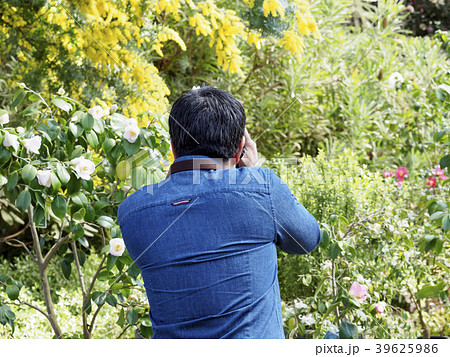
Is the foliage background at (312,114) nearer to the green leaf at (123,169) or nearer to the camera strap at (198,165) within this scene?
the green leaf at (123,169)

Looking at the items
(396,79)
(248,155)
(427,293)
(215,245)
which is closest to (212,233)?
(215,245)

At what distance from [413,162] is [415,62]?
97 centimetres

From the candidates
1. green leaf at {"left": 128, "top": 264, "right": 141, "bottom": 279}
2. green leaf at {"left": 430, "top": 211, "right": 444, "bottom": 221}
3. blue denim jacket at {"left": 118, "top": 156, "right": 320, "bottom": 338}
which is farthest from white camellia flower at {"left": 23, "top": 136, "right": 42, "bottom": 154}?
green leaf at {"left": 430, "top": 211, "right": 444, "bottom": 221}

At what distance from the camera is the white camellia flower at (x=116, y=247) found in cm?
149

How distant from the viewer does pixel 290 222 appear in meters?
1.01

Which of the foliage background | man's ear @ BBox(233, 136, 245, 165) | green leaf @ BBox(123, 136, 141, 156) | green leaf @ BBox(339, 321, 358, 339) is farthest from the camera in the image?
the foliage background

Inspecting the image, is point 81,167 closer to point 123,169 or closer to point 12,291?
point 123,169

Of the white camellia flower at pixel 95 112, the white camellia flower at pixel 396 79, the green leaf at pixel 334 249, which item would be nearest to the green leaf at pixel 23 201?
the white camellia flower at pixel 95 112

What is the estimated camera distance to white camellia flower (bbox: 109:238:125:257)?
149 cm

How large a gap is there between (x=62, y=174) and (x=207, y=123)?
59 centimetres

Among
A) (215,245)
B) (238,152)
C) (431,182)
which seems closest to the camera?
(215,245)

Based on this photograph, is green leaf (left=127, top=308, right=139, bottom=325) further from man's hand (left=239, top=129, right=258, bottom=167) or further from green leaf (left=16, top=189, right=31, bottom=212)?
man's hand (left=239, top=129, right=258, bottom=167)

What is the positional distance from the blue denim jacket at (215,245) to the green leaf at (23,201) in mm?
558
